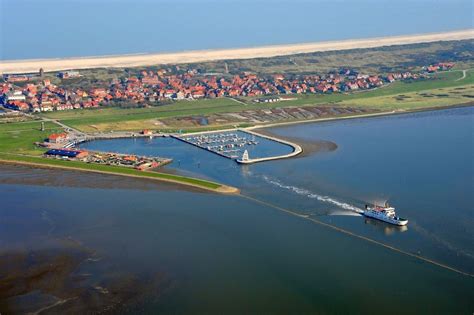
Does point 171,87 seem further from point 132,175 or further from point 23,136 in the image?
point 132,175

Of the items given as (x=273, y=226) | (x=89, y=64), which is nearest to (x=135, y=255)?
(x=273, y=226)

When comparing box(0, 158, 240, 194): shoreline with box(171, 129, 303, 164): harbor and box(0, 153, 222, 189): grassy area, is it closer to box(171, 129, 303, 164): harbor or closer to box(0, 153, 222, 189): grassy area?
box(0, 153, 222, 189): grassy area

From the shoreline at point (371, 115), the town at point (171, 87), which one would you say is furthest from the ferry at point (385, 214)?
the town at point (171, 87)

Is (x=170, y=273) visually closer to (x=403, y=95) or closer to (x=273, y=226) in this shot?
(x=273, y=226)

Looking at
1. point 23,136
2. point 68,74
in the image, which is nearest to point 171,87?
point 68,74

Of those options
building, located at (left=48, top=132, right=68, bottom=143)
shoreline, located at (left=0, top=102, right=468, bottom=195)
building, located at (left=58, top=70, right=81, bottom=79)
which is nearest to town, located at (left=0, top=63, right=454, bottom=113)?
building, located at (left=58, top=70, right=81, bottom=79)

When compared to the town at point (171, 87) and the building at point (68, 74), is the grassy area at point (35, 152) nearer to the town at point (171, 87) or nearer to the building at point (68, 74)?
the town at point (171, 87)

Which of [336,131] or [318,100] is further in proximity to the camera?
[318,100]
